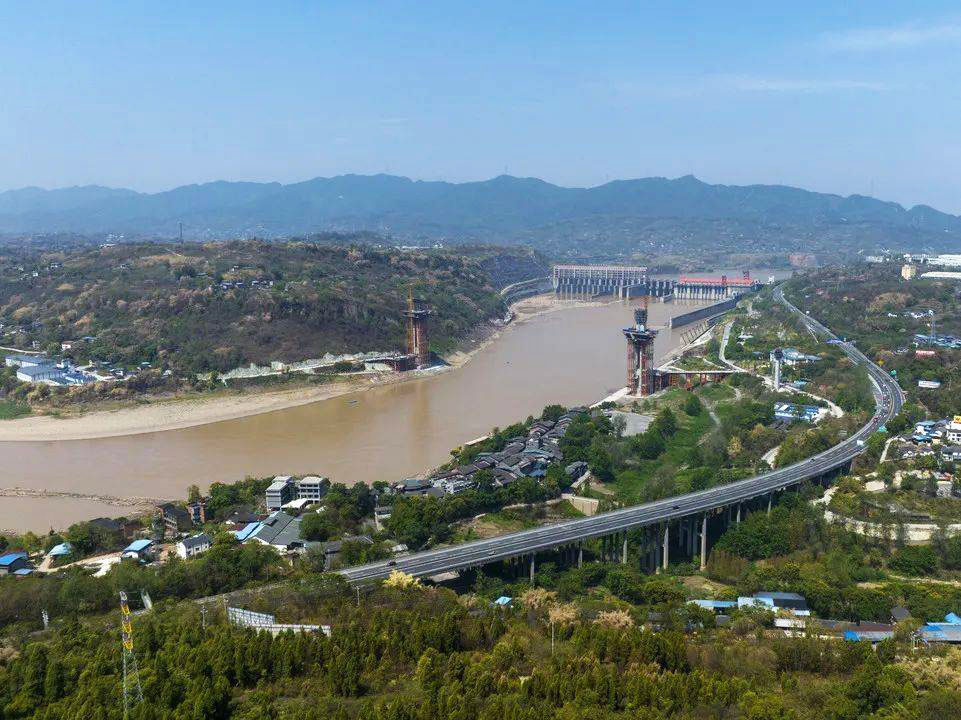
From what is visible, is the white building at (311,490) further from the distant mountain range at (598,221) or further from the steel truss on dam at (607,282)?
the distant mountain range at (598,221)

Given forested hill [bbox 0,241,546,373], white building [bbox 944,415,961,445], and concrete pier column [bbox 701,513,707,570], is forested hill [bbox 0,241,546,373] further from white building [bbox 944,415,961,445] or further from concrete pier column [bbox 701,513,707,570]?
white building [bbox 944,415,961,445]

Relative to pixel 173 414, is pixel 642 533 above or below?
above

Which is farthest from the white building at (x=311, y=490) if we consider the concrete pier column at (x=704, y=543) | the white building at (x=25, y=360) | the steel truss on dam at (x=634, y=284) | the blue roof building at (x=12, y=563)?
the steel truss on dam at (x=634, y=284)

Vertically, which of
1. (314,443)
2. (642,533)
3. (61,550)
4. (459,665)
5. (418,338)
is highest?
(418,338)

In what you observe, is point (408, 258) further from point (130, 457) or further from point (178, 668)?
point (178, 668)

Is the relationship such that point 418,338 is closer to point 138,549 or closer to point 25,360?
point 25,360

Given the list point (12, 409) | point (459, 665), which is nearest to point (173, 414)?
point (12, 409)
